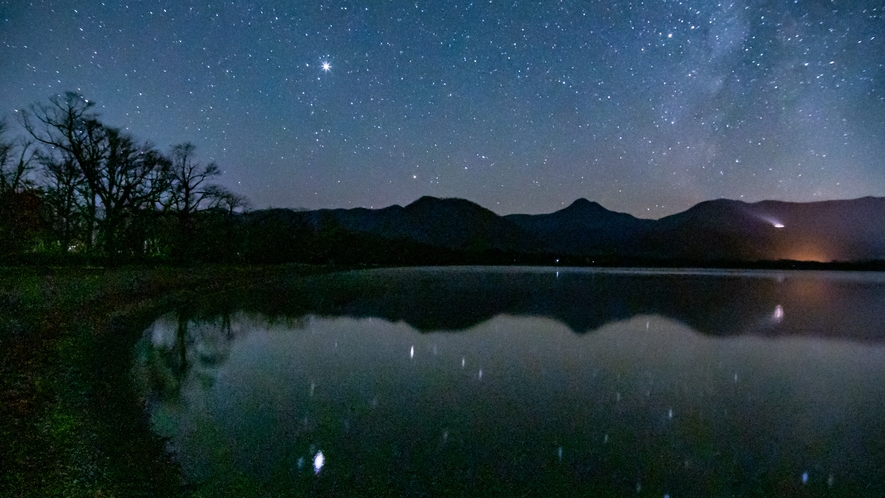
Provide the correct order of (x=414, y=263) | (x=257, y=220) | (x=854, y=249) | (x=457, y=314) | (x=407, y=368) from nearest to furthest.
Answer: (x=407, y=368), (x=457, y=314), (x=257, y=220), (x=414, y=263), (x=854, y=249)

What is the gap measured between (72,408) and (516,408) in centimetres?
663

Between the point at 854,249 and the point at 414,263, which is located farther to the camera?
the point at 854,249

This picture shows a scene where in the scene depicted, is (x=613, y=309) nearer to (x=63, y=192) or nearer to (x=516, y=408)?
(x=516, y=408)

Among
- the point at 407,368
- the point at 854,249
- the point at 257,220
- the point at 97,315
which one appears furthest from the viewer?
the point at 854,249

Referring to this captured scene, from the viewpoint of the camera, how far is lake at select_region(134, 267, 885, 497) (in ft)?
19.7

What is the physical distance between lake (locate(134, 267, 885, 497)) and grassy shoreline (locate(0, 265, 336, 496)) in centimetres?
43

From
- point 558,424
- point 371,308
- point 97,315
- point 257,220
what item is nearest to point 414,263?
point 257,220

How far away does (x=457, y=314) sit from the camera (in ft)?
72.2

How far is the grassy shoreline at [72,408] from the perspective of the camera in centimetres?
533

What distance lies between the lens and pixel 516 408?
8.77m

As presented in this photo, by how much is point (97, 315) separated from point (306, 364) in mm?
8749

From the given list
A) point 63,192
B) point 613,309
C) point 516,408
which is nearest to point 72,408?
point 516,408

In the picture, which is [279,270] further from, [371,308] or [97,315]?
[97,315]

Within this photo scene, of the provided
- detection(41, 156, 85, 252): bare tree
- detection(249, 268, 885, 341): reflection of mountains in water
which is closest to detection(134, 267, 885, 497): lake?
detection(249, 268, 885, 341): reflection of mountains in water
